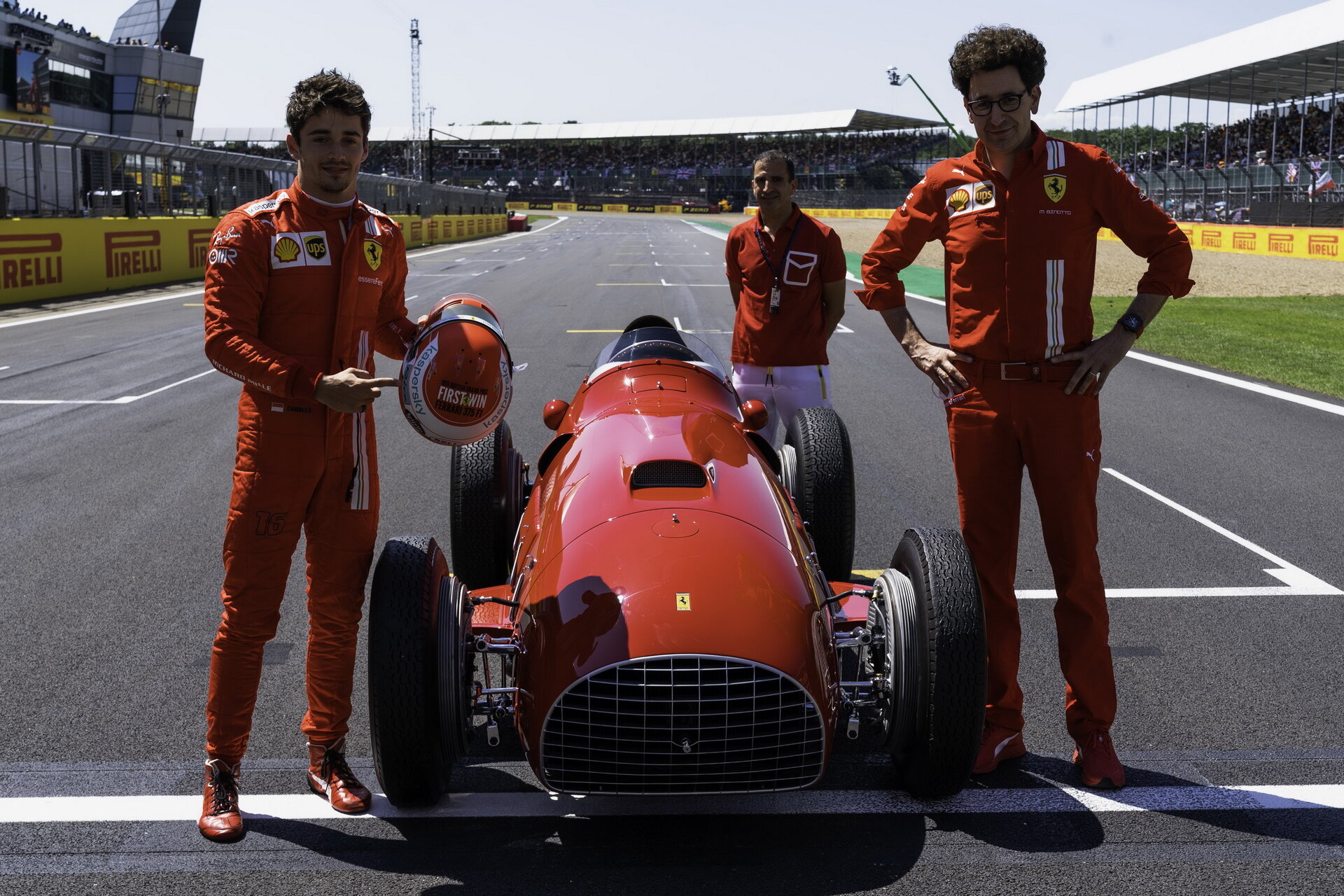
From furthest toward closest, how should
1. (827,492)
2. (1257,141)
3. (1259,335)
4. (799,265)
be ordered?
(1257,141) < (1259,335) < (799,265) < (827,492)

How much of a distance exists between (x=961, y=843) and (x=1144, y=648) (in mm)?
2034

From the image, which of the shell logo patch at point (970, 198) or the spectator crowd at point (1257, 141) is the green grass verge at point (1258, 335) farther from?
the spectator crowd at point (1257, 141)

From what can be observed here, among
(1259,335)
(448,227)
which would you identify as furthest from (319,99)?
(448,227)

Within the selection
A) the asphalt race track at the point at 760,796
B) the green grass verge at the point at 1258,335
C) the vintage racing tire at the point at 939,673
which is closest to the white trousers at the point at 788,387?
the asphalt race track at the point at 760,796

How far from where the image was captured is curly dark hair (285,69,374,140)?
3.62m

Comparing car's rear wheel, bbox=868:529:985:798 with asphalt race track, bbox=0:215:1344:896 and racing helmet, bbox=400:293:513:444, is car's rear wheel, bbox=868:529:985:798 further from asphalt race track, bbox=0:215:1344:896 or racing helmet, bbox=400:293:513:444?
racing helmet, bbox=400:293:513:444

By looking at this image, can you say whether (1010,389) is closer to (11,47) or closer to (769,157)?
(769,157)

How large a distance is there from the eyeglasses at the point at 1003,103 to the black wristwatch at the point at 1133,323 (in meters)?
0.77

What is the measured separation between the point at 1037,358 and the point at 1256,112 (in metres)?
68.5

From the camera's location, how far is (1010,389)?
4035 millimetres

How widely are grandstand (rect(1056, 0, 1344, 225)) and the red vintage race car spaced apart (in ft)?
118

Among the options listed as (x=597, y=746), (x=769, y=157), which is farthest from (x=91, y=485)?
(x=597, y=746)

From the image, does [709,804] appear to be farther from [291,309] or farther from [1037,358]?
[291,309]

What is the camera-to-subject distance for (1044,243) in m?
3.96
